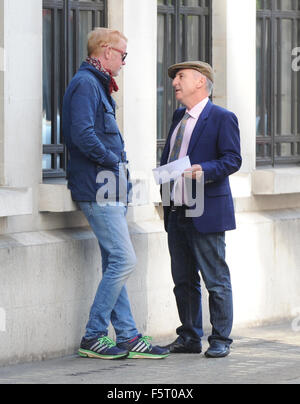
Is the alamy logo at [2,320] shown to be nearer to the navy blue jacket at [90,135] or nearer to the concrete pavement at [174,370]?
the concrete pavement at [174,370]

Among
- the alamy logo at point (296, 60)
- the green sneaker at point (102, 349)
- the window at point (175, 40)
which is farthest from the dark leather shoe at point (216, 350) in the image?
the alamy logo at point (296, 60)

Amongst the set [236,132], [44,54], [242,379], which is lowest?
[242,379]

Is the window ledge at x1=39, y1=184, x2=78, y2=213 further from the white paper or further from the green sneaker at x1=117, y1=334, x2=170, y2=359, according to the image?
the green sneaker at x1=117, y1=334, x2=170, y2=359

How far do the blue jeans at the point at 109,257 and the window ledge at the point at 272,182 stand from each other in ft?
7.23

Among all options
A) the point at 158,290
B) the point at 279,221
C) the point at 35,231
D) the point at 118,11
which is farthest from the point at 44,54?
the point at 279,221

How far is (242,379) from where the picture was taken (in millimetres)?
7883

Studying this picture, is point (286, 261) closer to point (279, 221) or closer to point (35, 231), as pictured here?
point (279, 221)

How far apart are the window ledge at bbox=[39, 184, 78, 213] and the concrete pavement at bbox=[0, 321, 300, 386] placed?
101cm

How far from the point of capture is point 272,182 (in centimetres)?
1038

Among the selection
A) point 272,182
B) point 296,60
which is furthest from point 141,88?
point 296,60

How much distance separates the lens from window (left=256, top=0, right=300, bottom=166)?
1101 centimetres

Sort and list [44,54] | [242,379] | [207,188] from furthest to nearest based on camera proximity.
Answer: [44,54] → [207,188] → [242,379]

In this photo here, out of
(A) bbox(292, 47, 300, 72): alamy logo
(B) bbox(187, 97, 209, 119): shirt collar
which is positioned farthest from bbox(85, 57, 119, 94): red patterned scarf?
(A) bbox(292, 47, 300, 72): alamy logo

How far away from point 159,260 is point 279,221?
1472mm
